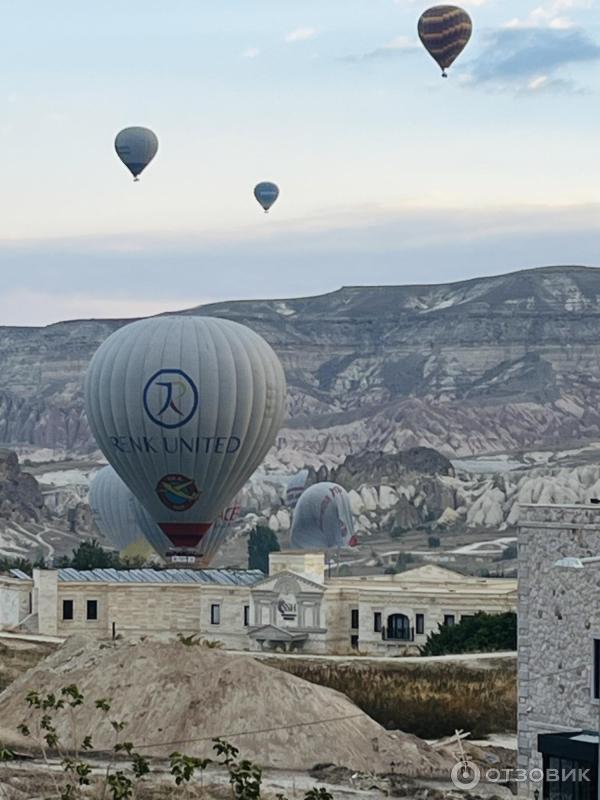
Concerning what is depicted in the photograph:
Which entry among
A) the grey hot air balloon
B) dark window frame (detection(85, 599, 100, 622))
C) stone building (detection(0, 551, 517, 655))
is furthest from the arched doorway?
the grey hot air balloon

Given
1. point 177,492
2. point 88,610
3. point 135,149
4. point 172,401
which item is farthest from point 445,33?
point 88,610

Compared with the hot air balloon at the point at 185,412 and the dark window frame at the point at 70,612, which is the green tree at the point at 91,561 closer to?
the hot air balloon at the point at 185,412

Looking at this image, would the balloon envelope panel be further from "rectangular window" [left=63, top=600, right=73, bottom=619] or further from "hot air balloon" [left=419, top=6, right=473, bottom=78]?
Result: "rectangular window" [left=63, top=600, right=73, bottom=619]

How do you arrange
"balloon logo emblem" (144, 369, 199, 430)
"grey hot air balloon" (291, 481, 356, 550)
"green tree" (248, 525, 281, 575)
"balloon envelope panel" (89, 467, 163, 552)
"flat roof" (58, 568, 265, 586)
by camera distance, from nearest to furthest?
"flat roof" (58, 568, 265, 586)
"balloon logo emblem" (144, 369, 199, 430)
"balloon envelope panel" (89, 467, 163, 552)
"green tree" (248, 525, 281, 575)
"grey hot air balloon" (291, 481, 356, 550)

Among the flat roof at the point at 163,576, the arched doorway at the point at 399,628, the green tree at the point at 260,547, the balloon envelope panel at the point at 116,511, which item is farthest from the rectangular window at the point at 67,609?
the green tree at the point at 260,547

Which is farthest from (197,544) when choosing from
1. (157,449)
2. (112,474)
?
(112,474)

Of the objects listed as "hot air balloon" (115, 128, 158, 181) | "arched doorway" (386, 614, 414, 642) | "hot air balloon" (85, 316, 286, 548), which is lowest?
"arched doorway" (386, 614, 414, 642)

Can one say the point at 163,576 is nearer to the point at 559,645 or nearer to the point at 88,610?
the point at 88,610

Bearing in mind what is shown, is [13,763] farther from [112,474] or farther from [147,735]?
[112,474]
